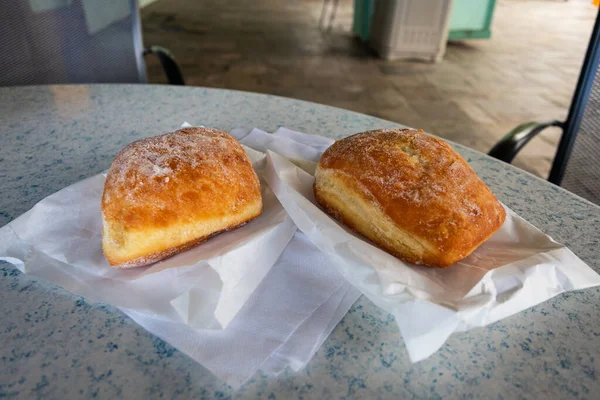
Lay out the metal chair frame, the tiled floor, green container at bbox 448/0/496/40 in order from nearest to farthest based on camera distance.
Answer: the metal chair frame → the tiled floor → green container at bbox 448/0/496/40

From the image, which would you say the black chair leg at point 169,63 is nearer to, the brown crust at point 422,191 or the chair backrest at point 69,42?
the chair backrest at point 69,42

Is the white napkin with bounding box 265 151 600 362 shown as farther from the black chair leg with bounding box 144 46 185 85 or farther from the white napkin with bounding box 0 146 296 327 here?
the black chair leg with bounding box 144 46 185 85

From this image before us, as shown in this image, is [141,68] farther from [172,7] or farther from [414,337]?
[172,7]

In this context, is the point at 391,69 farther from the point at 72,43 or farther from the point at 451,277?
the point at 451,277

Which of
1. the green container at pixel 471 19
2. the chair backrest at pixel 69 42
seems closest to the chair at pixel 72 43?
the chair backrest at pixel 69 42

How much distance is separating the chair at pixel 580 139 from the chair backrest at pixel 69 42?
1.07m

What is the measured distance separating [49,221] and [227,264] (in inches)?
9.9

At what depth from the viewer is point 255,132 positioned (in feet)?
2.65

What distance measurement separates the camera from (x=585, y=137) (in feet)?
3.37

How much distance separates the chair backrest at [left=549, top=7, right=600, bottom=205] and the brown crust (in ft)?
2.04

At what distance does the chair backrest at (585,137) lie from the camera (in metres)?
0.96

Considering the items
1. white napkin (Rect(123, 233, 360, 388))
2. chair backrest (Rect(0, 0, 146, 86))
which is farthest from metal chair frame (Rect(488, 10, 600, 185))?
chair backrest (Rect(0, 0, 146, 86))

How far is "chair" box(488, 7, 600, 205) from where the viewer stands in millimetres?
948

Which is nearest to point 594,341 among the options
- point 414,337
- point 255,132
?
point 414,337
